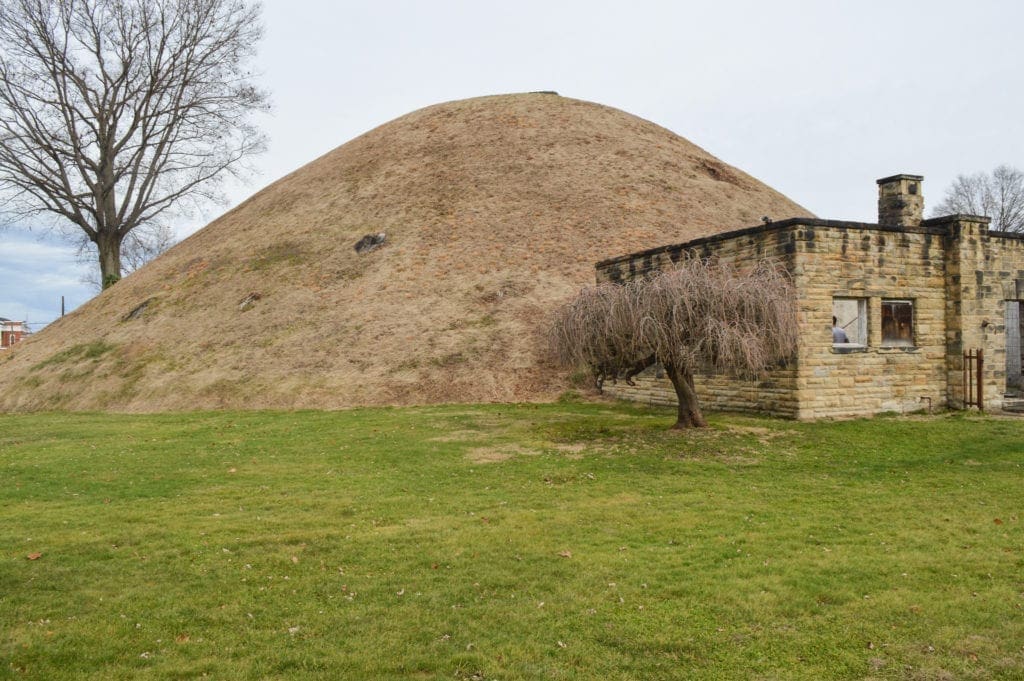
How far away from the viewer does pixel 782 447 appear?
15547 millimetres

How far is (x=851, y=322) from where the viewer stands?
19.8m

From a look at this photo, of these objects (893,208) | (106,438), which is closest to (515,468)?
(106,438)

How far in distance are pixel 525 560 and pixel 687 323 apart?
27.8ft

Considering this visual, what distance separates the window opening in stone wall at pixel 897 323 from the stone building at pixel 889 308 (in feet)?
0.09

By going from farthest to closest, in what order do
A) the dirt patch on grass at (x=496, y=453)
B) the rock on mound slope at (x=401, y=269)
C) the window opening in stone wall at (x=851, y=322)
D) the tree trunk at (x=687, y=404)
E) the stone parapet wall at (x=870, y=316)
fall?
1. the rock on mound slope at (x=401, y=269)
2. the window opening in stone wall at (x=851, y=322)
3. the stone parapet wall at (x=870, y=316)
4. the tree trunk at (x=687, y=404)
5. the dirt patch on grass at (x=496, y=453)

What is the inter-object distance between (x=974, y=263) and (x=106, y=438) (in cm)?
2369

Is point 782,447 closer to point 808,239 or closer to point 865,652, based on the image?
point 808,239

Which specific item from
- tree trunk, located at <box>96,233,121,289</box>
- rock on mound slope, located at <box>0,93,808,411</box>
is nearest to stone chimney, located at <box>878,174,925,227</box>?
rock on mound slope, located at <box>0,93,808,411</box>

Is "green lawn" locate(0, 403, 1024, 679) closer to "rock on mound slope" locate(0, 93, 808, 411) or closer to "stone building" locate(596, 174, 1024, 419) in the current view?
"stone building" locate(596, 174, 1024, 419)

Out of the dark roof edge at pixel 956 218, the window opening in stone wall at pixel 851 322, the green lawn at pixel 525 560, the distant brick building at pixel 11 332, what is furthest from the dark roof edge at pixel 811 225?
the distant brick building at pixel 11 332

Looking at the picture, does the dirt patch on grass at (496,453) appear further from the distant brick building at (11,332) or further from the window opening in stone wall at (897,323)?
the distant brick building at (11,332)

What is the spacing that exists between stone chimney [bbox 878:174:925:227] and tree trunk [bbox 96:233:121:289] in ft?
139

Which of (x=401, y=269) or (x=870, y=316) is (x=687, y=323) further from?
(x=401, y=269)

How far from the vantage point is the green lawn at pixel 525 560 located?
19.8 feet
